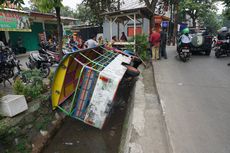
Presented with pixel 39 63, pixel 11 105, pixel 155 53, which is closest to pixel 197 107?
pixel 11 105

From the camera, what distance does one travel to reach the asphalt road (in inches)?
104

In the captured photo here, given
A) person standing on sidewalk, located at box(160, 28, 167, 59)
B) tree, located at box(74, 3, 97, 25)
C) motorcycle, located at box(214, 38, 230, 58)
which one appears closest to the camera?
motorcycle, located at box(214, 38, 230, 58)

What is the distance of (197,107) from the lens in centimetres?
384

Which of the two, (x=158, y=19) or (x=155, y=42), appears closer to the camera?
(x=155, y=42)

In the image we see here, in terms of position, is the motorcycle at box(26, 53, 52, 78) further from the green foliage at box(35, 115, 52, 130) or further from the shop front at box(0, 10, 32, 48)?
the shop front at box(0, 10, 32, 48)

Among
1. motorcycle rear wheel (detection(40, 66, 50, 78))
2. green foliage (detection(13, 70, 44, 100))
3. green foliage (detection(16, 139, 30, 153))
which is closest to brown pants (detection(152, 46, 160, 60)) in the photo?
motorcycle rear wheel (detection(40, 66, 50, 78))

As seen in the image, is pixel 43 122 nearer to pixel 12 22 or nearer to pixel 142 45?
pixel 142 45

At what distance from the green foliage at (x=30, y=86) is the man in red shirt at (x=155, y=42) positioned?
229 inches

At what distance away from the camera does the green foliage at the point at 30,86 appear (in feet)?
13.0

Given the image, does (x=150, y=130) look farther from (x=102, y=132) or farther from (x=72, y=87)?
(x=72, y=87)

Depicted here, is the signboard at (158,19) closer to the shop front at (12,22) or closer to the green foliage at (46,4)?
the shop front at (12,22)

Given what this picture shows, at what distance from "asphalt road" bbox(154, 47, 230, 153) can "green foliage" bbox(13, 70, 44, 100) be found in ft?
9.79

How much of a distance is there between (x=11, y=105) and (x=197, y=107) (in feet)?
12.5

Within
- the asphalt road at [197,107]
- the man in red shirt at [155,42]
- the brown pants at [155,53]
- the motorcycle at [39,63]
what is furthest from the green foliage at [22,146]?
the brown pants at [155,53]
